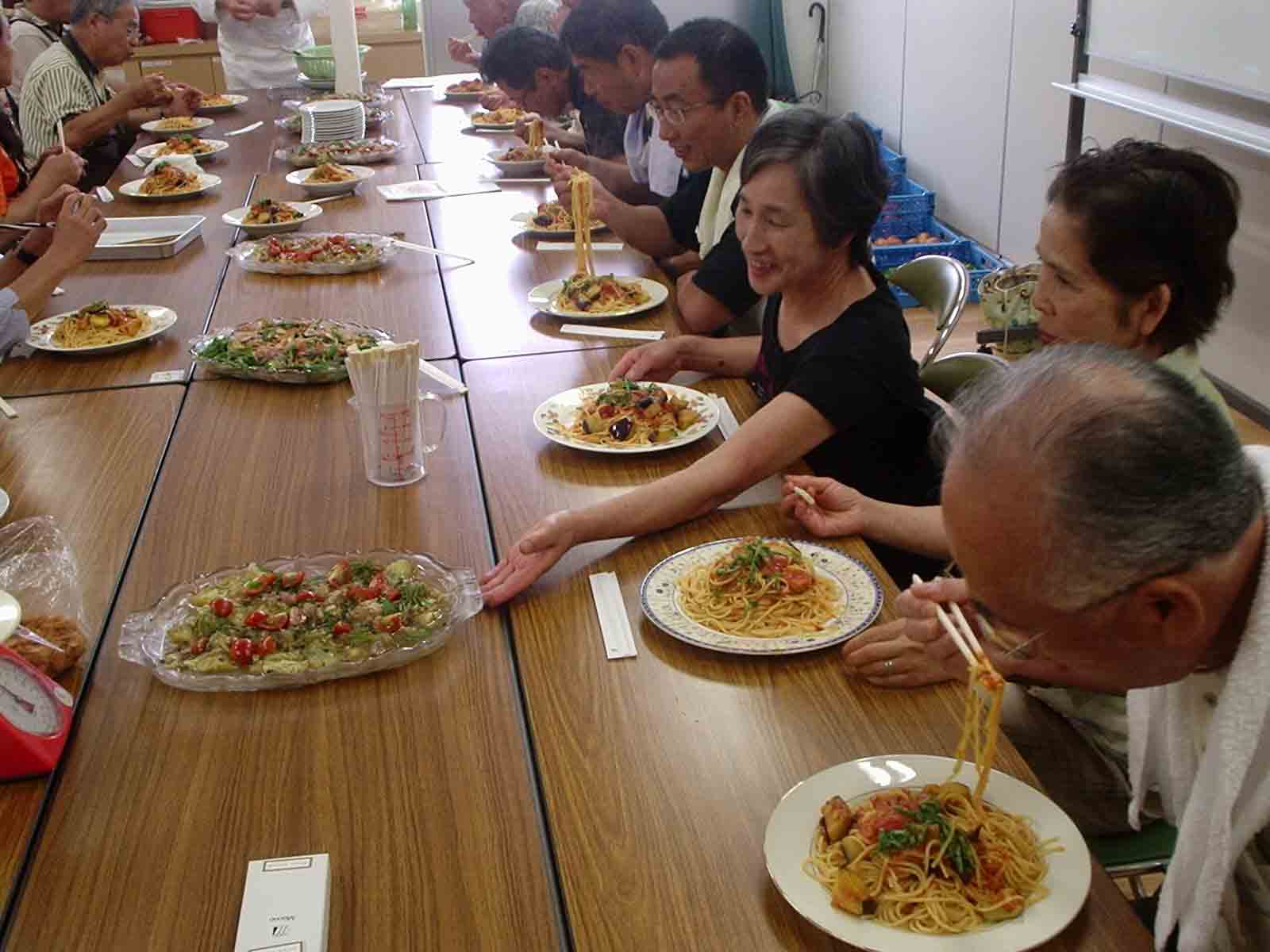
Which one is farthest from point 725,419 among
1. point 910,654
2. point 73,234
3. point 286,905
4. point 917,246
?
point 917,246

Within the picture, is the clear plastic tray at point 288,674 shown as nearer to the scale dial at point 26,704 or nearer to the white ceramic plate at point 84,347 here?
the scale dial at point 26,704

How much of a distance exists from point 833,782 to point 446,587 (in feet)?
2.04

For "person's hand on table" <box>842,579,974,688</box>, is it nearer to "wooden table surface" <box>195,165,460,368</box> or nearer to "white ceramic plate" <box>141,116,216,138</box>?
"wooden table surface" <box>195,165,460,368</box>

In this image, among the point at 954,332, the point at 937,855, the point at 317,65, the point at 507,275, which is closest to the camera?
the point at 937,855

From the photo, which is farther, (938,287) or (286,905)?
(938,287)

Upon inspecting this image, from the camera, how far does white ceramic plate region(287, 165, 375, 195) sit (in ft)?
13.3

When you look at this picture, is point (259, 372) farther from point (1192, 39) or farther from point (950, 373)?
point (1192, 39)

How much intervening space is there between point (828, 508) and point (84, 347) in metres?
1.71

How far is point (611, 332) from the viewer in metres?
2.74

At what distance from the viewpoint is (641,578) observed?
1719 mm

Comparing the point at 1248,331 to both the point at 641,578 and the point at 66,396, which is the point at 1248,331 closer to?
the point at 641,578

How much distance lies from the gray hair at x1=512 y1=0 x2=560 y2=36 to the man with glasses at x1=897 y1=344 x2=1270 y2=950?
5071mm

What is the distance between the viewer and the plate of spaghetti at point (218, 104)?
18.7 ft

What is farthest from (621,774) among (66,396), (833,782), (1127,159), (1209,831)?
(66,396)
